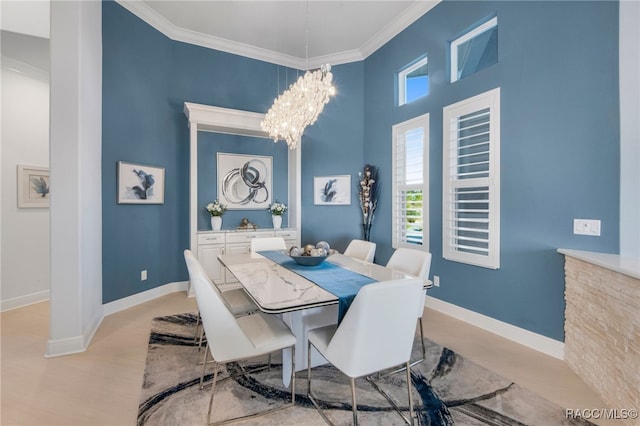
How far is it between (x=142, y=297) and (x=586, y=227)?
488 cm

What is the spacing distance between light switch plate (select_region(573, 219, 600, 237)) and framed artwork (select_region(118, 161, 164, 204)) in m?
4.71

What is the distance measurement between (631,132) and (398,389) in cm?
253

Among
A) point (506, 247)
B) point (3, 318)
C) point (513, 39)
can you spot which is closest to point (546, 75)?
point (513, 39)

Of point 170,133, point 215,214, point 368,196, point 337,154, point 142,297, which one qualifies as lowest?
point 142,297

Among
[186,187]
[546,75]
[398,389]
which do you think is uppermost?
[546,75]

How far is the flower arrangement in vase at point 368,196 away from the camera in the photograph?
14.9ft

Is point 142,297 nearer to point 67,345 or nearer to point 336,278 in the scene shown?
point 67,345

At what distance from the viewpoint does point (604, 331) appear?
194 cm

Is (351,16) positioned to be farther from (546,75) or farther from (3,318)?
(3,318)

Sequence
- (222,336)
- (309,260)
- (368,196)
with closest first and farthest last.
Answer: (222,336) → (309,260) → (368,196)

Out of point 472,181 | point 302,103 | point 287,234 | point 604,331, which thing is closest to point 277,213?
point 287,234

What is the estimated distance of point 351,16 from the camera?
3949mm

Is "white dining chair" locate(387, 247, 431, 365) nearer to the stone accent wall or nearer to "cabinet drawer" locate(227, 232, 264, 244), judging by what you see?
the stone accent wall

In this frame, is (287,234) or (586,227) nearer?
(586,227)
